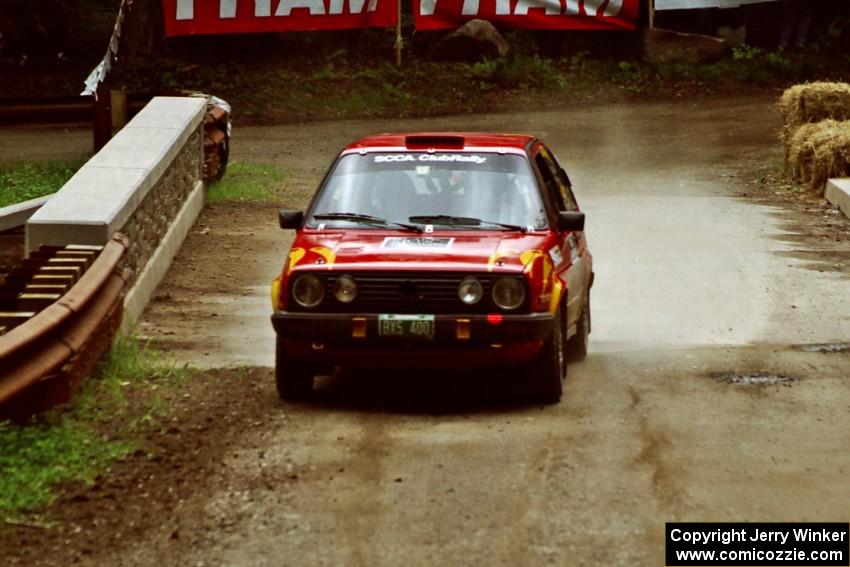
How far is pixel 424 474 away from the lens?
27.2ft

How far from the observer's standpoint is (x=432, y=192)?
10.6 metres

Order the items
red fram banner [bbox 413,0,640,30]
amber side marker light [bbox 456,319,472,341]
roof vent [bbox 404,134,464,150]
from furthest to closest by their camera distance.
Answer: red fram banner [bbox 413,0,640,30]
roof vent [bbox 404,134,464,150]
amber side marker light [bbox 456,319,472,341]

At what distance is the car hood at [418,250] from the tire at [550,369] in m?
0.47

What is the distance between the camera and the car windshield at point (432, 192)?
1040 cm

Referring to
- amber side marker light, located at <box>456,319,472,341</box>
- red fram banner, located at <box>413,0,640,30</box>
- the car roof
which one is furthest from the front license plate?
red fram banner, located at <box>413,0,640,30</box>

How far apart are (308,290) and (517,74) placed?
20.5 m

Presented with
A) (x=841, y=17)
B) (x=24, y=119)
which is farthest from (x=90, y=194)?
(x=841, y=17)

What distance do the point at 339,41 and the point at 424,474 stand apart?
2325 cm

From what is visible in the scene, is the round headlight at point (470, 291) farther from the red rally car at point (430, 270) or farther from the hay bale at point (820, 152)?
the hay bale at point (820, 152)

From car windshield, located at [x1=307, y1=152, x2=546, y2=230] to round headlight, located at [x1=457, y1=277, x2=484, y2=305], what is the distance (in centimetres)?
81

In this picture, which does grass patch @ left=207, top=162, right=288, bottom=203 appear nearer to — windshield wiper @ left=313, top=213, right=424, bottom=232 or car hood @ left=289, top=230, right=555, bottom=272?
windshield wiper @ left=313, top=213, right=424, bottom=232

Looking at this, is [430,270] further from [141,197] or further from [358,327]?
[141,197]

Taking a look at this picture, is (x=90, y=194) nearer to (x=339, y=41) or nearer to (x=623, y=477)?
(x=623, y=477)

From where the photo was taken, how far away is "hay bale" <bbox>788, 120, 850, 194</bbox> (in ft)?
65.7
